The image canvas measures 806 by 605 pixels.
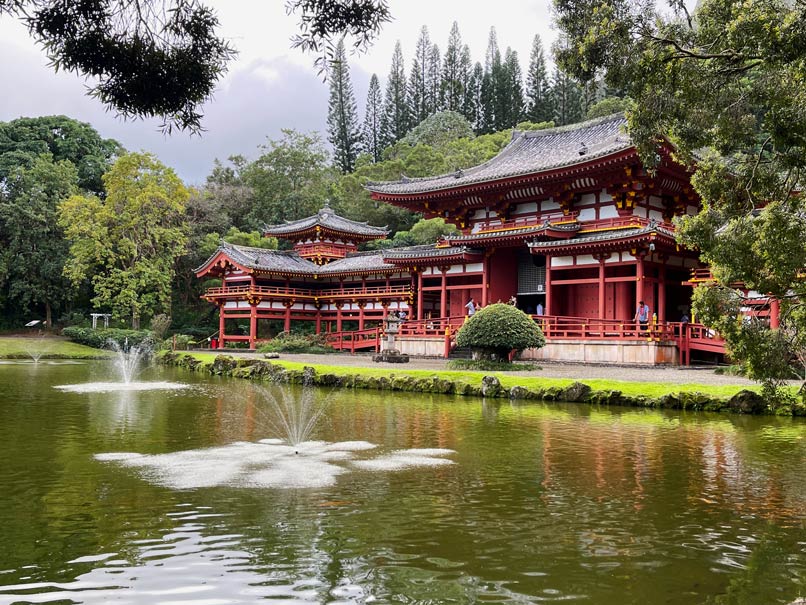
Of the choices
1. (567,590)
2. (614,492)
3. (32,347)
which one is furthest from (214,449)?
(32,347)

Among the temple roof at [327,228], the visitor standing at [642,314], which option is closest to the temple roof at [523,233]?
the visitor standing at [642,314]

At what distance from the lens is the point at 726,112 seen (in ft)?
27.2

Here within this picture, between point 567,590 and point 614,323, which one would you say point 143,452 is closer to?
point 567,590

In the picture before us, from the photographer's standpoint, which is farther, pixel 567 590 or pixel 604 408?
pixel 604 408

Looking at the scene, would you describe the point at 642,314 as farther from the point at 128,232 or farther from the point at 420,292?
the point at 128,232

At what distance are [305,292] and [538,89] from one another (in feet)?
146

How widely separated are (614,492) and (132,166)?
41.0 m

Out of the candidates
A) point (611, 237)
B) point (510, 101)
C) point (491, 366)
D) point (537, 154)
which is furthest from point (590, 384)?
point (510, 101)

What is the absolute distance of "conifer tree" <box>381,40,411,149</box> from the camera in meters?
79.1

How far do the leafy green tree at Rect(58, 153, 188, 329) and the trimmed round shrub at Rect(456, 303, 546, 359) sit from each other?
2654 cm

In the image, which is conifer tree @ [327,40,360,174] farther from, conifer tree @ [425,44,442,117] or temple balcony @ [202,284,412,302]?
temple balcony @ [202,284,412,302]

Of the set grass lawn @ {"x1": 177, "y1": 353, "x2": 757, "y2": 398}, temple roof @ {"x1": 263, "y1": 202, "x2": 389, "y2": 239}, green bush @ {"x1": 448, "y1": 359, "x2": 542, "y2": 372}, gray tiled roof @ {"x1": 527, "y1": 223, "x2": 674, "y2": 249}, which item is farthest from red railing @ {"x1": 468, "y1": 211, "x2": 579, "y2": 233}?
temple roof @ {"x1": 263, "y1": 202, "x2": 389, "y2": 239}

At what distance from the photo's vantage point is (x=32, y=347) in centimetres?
4041

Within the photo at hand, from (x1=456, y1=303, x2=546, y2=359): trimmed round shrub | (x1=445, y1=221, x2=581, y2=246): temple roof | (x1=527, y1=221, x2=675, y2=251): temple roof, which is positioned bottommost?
(x1=456, y1=303, x2=546, y2=359): trimmed round shrub
